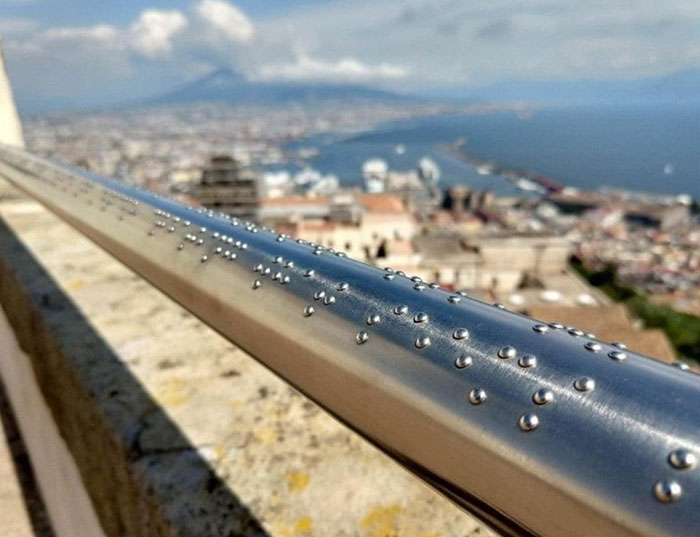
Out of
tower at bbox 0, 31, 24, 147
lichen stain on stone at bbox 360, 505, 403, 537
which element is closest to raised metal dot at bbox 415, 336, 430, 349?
lichen stain on stone at bbox 360, 505, 403, 537

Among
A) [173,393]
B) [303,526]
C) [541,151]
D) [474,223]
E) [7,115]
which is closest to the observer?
[303,526]

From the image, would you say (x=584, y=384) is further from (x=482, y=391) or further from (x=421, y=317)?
(x=421, y=317)

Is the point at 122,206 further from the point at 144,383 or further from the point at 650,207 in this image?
the point at 650,207

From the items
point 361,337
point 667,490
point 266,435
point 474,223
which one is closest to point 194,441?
point 266,435

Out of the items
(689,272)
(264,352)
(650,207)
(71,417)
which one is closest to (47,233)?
(71,417)

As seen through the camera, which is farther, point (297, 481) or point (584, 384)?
point (297, 481)

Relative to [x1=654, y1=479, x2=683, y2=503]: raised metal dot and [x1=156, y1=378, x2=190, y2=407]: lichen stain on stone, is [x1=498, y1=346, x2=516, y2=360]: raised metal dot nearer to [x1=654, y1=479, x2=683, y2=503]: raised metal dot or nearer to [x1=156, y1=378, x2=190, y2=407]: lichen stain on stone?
[x1=654, y1=479, x2=683, y2=503]: raised metal dot
